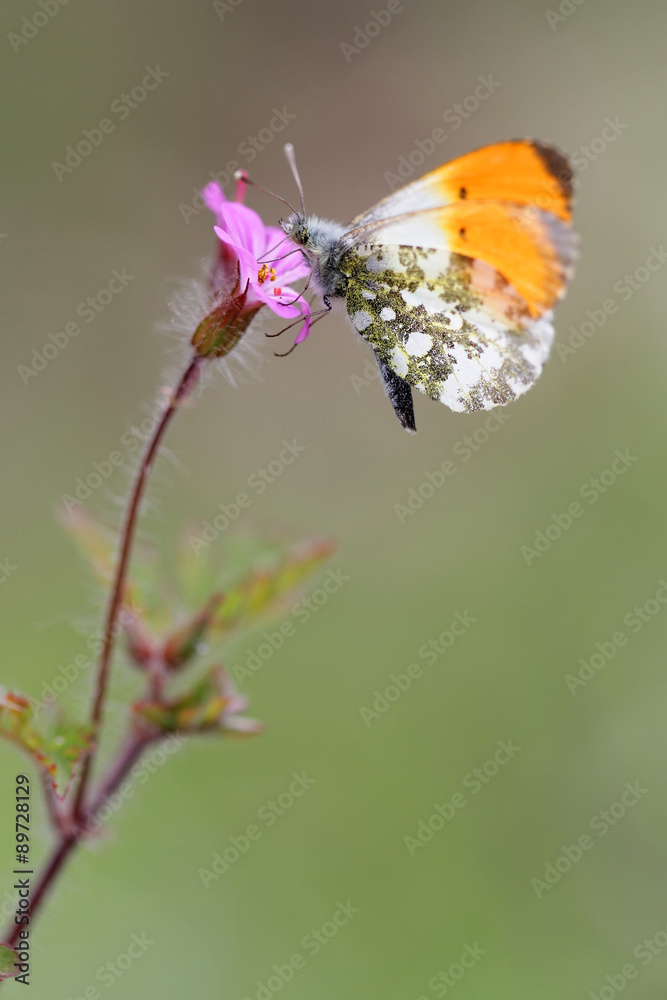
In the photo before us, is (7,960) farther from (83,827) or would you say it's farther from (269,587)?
(269,587)

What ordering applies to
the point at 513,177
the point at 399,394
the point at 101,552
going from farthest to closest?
the point at 399,394 → the point at 513,177 → the point at 101,552

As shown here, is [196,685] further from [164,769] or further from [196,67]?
[196,67]

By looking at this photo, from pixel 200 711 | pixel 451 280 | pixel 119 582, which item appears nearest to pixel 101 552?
pixel 119 582

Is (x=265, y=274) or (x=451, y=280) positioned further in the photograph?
(x=451, y=280)

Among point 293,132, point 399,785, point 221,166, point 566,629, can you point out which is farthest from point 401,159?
point 399,785

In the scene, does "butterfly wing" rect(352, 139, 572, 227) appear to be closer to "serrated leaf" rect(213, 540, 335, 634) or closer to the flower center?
the flower center

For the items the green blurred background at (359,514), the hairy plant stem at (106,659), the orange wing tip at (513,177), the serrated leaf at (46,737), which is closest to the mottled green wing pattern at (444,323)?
the orange wing tip at (513,177)
